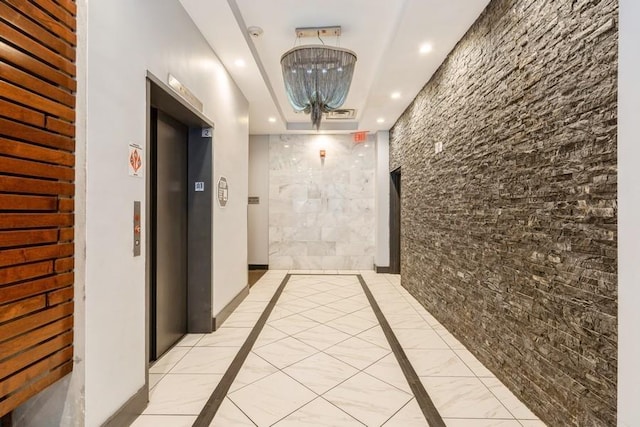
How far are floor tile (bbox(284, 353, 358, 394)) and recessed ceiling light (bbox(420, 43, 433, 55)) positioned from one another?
3152 mm

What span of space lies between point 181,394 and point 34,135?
186 cm

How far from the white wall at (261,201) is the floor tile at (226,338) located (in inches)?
147

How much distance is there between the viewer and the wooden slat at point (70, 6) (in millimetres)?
1496

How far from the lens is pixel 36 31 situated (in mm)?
1385

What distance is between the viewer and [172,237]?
10.2 ft

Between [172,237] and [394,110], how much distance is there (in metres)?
4.02

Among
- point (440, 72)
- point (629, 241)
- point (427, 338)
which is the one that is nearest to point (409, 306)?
point (427, 338)

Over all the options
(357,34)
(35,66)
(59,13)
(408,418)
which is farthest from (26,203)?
(357,34)

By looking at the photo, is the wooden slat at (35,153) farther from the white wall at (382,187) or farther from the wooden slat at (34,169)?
the white wall at (382,187)

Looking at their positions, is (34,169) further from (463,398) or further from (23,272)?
(463,398)

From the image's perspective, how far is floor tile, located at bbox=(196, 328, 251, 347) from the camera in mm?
3123

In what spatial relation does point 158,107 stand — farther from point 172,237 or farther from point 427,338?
point 427,338

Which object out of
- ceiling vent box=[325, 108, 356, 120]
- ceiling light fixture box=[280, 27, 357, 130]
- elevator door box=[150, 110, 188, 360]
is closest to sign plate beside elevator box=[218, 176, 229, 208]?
elevator door box=[150, 110, 188, 360]

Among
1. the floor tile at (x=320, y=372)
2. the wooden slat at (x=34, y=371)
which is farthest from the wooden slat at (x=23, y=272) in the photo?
the floor tile at (x=320, y=372)
